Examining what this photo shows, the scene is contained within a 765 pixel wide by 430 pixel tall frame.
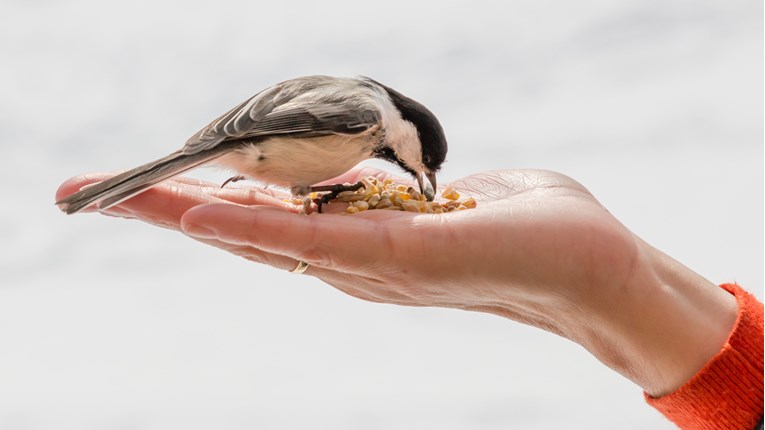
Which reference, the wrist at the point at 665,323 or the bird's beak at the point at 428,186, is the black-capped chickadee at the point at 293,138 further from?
the wrist at the point at 665,323

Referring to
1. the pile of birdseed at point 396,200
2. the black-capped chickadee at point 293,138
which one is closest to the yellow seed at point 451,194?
the pile of birdseed at point 396,200

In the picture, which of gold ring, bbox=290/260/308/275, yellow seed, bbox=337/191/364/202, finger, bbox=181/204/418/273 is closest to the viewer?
finger, bbox=181/204/418/273

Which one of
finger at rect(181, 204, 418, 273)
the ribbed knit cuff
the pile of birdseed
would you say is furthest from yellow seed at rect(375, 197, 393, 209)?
the ribbed knit cuff

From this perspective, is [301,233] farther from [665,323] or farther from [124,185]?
[665,323]

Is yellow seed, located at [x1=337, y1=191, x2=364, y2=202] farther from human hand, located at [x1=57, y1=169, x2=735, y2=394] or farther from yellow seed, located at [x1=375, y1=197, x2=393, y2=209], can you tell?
human hand, located at [x1=57, y1=169, x2=735, y2=394]

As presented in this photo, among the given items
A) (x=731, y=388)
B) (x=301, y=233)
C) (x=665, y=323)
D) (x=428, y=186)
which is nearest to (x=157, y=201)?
(x=301, y=233)

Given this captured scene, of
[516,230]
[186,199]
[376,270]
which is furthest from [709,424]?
[186,199]
